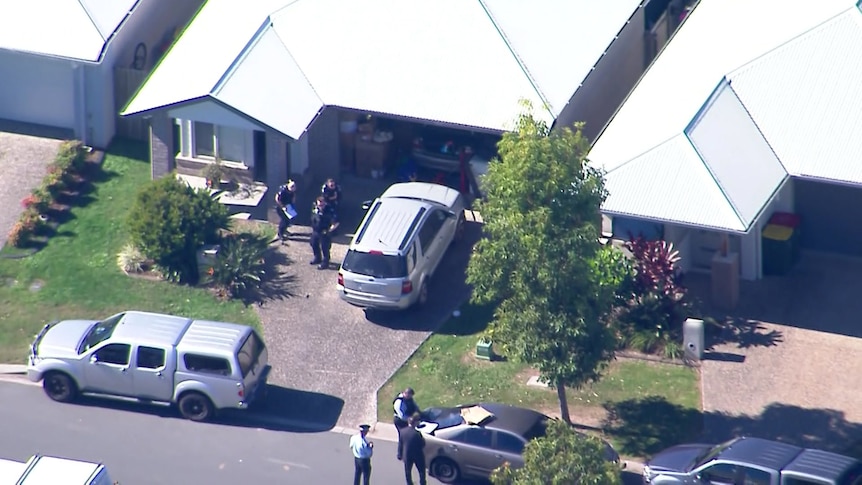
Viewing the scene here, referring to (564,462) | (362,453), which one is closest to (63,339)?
(362,453)

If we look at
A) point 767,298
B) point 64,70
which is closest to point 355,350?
point 767,298

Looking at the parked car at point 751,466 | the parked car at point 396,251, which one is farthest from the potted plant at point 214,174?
the parked car at point 751,466

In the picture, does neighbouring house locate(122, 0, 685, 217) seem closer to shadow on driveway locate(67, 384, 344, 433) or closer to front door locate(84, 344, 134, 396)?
shadow on driveway locate(67, 384, 344, 433)

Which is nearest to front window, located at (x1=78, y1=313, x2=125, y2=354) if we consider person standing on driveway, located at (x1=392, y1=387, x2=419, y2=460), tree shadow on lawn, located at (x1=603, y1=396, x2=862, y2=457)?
person standing on driveway, located at (x1=392, y1=387, x2=419, y2=460)

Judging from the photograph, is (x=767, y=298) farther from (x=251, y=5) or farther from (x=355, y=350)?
(x=251, y=5)

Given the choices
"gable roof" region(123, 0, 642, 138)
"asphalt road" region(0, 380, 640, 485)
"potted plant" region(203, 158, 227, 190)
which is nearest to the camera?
"asphalt road" region(0, 380, 640, 485)

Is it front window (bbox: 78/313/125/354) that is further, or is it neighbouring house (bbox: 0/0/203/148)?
neighbouring house (bbox: 0/0/203/148)
